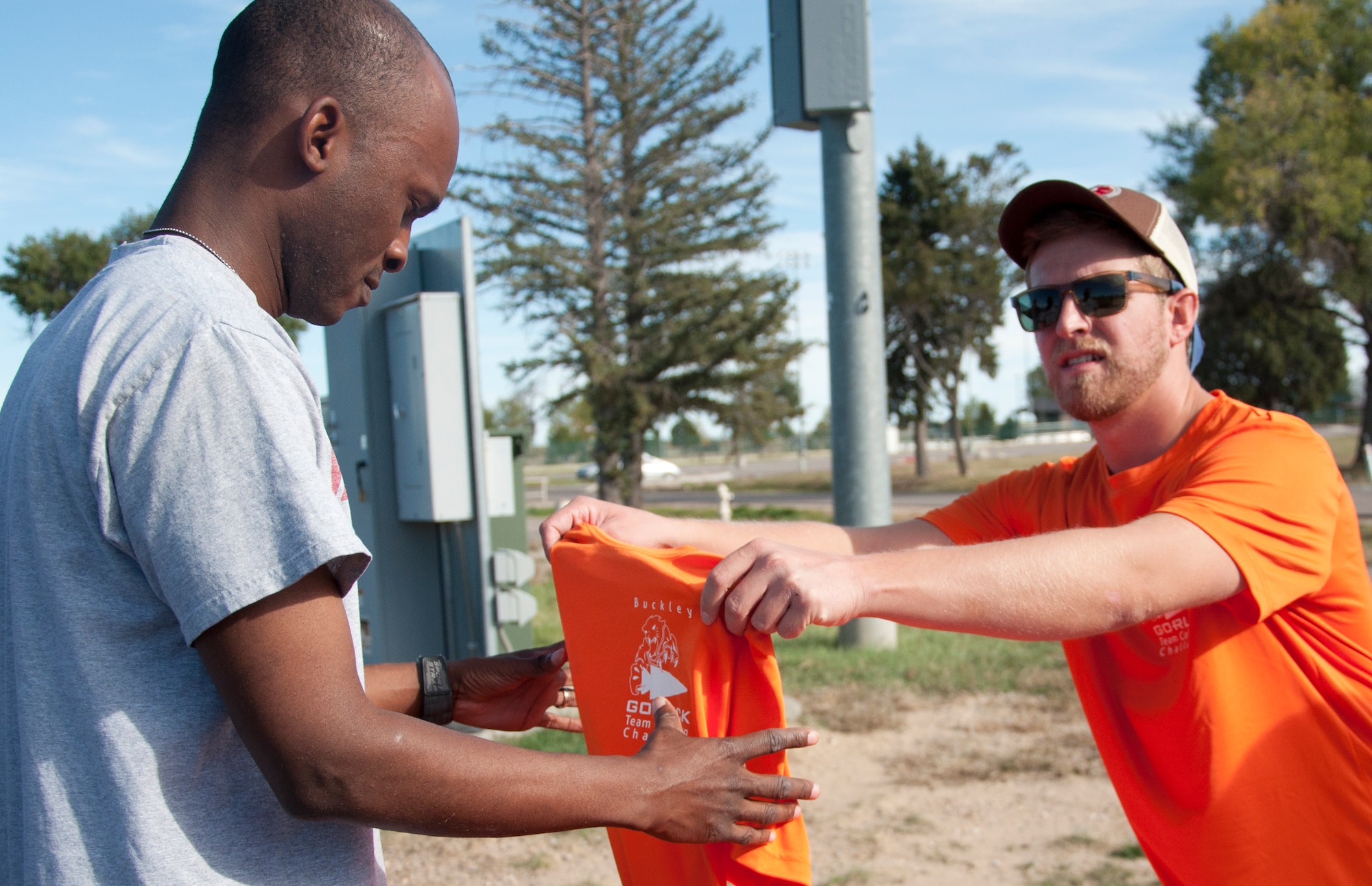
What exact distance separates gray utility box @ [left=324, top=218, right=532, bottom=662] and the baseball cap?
403 centimetres

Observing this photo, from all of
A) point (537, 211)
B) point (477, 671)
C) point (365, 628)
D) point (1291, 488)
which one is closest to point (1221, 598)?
point (1291, 488)

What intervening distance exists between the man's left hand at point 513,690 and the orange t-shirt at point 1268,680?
139cm

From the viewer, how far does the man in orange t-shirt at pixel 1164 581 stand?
6.40ft

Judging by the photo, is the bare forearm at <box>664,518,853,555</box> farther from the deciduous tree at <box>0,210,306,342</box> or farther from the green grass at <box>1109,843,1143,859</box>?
the deciduous tree at <box>0,210,306,342</box>

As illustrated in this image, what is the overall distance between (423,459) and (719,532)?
3.97 m

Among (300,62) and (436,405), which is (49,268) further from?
(300,62)

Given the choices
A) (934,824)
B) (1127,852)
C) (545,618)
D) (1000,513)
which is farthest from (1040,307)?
(545,618)

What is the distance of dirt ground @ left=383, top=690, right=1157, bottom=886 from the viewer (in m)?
4.74

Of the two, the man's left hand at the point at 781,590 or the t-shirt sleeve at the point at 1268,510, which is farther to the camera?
the t-shirt sleeve at the point at 1268,510

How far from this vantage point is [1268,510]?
2096 mm

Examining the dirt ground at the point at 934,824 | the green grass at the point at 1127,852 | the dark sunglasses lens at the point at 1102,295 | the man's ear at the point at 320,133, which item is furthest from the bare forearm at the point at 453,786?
the green grass at the point at 1127,852

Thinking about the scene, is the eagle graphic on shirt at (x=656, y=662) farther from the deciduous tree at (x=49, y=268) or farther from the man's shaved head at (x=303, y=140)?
the deciduous tree at (x=49, y=268)

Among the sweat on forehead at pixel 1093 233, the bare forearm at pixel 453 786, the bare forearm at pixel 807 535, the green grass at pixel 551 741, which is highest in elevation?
the sweat on forehead at pixel 1093 233

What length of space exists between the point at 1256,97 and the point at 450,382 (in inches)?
1140
